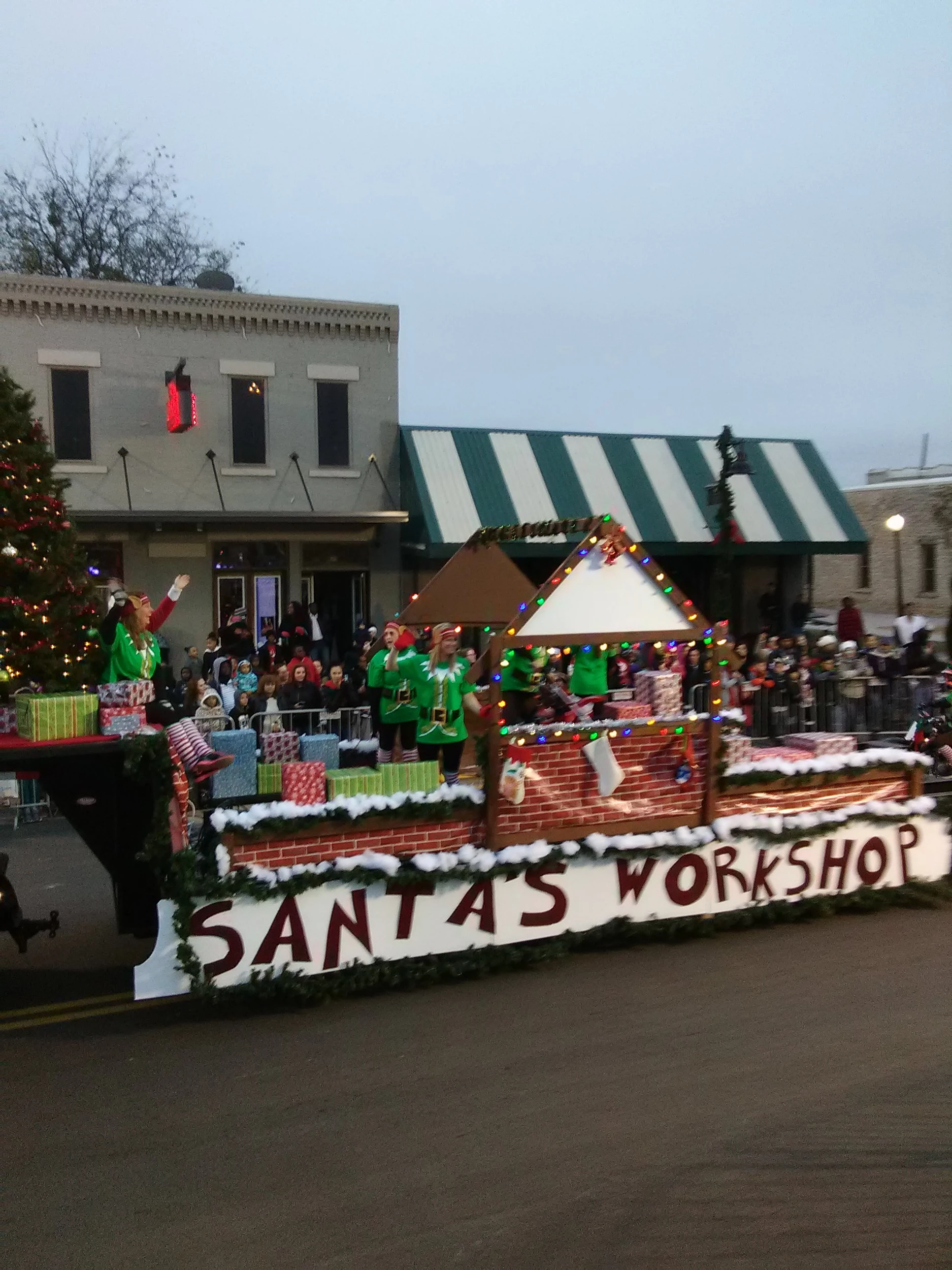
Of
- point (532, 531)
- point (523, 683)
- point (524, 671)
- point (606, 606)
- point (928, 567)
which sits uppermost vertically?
point (928, 567)

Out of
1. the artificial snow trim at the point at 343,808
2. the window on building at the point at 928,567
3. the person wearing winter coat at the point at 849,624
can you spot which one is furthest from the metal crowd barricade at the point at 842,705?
the window on building at the point at 928,567

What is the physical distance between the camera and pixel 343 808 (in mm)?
6207

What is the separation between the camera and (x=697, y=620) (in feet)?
23.1

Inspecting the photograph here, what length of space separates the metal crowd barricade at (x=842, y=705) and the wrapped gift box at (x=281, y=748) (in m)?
6.84

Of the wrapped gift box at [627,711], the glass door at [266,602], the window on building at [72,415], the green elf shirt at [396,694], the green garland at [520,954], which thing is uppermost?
the window on building at [72,415]

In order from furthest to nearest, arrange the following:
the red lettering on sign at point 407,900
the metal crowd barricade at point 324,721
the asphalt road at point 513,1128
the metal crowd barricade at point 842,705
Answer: the metal crowd barricade at point 842,705
the metal crowd barricade at point 324,721
the red lettering on sign at point 407,900
the asphalt road at point 513,1128

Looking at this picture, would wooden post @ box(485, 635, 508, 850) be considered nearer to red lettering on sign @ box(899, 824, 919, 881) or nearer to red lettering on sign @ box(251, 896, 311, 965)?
red lettering on sign @ box(251, 896, 311, 965)

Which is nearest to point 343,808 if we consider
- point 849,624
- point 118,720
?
point 118,720

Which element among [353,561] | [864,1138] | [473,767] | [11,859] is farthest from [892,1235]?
[353,561]

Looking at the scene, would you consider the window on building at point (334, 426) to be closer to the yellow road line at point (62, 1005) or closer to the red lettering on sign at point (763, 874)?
the red lettering on sign at point (763, 874)

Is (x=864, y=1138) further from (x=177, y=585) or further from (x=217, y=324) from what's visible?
(x=217, y=324)

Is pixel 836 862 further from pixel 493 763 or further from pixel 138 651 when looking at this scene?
pixel 138 651

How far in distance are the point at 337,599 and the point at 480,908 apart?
15613 millimetres

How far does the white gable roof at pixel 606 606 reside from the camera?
6660 mm
